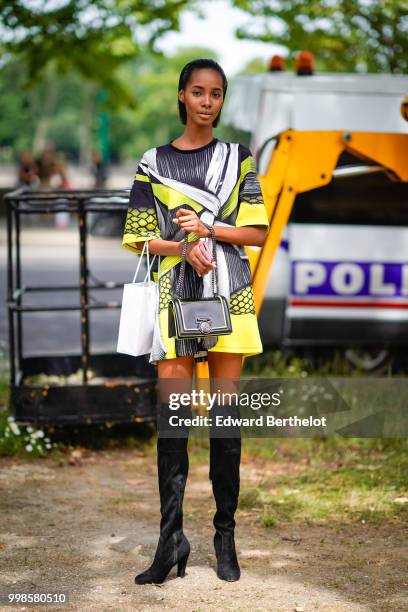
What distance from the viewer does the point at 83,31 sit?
466 inches

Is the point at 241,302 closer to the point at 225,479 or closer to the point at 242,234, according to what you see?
the point at 242,234

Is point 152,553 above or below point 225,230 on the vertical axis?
below

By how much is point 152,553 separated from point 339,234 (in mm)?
4443

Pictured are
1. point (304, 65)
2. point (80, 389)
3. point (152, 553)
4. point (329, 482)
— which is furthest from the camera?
point (304, 65)

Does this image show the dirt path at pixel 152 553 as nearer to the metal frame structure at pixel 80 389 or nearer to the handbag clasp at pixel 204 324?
the metal frame structure at pixel 80 389

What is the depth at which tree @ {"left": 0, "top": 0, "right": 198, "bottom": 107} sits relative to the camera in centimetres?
1075

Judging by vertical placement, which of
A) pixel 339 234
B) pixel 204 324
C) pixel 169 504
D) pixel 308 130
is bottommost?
pixel 169 504

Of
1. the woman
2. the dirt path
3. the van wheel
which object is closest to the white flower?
the dirt path

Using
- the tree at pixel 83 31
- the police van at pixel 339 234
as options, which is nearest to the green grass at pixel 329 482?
the police van at pixel 339 234

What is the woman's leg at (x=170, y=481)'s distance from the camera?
398cm

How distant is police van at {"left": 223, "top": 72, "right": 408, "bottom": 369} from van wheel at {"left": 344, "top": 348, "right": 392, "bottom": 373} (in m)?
0.19

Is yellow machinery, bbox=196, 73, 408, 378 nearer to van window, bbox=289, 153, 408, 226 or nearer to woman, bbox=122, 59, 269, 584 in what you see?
van window, bbox=289, 153, 408, 226

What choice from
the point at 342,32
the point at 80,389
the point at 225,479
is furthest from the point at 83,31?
the point at 225,479

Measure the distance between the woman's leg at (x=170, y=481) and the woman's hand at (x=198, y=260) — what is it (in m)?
0.39
